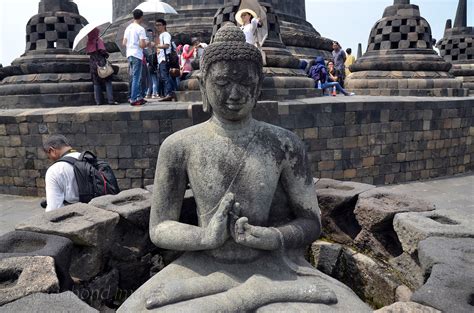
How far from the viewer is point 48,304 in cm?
185

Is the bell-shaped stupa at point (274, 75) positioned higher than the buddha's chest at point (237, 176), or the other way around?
the bell-shaped stupa at point (274, 75)

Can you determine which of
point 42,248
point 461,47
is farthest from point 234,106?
point 461,47

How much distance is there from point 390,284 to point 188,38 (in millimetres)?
11184

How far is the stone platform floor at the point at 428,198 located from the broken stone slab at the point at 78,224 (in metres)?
3.39

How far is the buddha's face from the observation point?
7.35ft

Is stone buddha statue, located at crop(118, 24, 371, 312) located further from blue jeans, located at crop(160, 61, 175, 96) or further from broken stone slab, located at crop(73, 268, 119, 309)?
blue jeans, located at crop(160, 61, 175, 96)

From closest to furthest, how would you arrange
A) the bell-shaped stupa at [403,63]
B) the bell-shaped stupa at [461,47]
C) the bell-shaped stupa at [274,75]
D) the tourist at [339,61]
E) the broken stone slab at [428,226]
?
the broken stone slab at [428,226] → the bell-shaped stupa at [274,75] → the bell-shaped stupa at [403,63] → the tourist at [339,61] → the bell-shaped stupa at [461,47]

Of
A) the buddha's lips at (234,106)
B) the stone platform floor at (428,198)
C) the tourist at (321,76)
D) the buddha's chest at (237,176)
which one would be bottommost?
the stone platform floor at (428,198)

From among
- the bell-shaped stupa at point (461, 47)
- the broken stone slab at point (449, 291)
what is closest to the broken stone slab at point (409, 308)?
the broken stone slab at point (449, 291)

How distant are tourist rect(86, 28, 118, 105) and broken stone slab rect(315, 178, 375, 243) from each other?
6.30 m

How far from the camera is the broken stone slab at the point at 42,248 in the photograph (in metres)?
2.32

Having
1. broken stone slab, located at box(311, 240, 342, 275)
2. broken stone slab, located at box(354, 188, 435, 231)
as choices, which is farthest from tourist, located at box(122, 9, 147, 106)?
broken stone slab, located at box(354, 188, 435, 231)

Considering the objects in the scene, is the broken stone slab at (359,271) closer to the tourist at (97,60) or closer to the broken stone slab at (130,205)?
the broken stone slab at (130,205)

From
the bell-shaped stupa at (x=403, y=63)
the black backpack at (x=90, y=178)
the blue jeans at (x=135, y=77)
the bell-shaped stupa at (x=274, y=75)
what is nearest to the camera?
the black backpack at (x=90, y=178)
